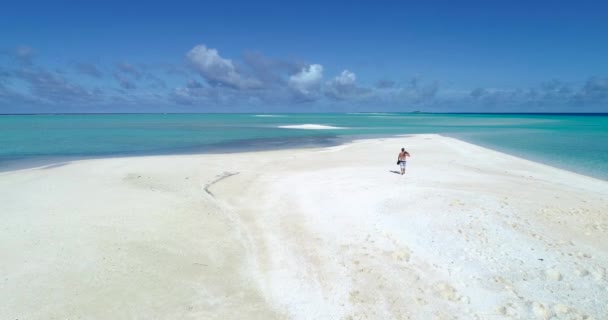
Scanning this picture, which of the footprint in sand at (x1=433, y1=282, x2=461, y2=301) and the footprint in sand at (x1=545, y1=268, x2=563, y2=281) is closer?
the footprint in sand at (x1=433, y1=282, x2=461, y2=301)

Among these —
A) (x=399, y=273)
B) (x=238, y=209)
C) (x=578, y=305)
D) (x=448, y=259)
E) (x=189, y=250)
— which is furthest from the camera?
(x=238, y=209)

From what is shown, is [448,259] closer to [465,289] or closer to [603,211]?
[465,289]

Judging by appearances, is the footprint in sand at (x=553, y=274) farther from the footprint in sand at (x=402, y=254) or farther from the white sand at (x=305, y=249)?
the footprint in sand at (x=402, y=254)

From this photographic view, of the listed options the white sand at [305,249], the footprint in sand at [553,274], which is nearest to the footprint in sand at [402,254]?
the white sand at [305,249]

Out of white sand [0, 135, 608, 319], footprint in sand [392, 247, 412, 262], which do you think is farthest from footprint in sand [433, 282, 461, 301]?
footprint in sand [392, 247, 412, 262]

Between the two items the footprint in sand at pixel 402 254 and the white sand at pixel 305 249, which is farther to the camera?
the footprint in sand at pixel 402 254

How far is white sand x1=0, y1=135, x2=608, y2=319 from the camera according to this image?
739 cm

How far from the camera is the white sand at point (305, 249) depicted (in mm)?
7395

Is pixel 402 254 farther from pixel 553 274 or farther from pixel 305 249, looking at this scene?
pixel 553 274

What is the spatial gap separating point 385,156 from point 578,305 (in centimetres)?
2124

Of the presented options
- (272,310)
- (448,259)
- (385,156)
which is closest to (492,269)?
(448,259)

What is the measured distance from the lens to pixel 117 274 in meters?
8.62

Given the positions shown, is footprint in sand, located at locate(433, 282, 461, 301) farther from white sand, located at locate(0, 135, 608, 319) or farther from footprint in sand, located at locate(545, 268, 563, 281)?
footprint in sand, located at locate(545, 268, 563, 281)

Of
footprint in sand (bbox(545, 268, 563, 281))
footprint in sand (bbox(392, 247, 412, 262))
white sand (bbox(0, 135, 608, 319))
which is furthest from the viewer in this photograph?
footprint in sand (bbox(392, 247, 412, 262))
